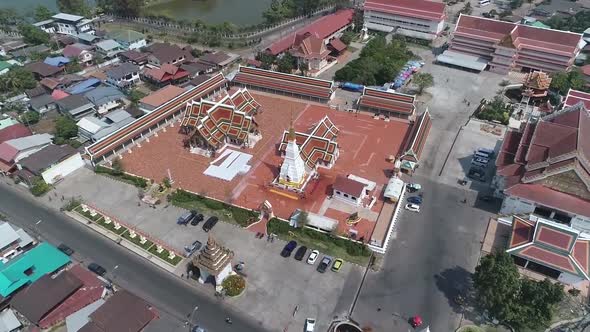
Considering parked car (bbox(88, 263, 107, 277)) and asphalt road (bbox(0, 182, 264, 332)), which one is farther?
parked car (bbox(88, 263, 107, 277))

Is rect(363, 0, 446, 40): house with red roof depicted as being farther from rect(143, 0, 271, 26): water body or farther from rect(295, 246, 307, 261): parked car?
rect(295, 246, 307, 261): parked car

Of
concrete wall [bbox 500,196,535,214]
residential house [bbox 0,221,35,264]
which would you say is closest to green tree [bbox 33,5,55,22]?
residential house [bbox 0,221,35,264]

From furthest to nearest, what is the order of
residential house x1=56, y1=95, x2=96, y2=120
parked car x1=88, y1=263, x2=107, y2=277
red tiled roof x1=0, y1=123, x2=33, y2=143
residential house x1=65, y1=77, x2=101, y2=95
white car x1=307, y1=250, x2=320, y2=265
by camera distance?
residential house x1=65, y1=77, x2=101, y2=95
residential house x1=56, y1=95, x2=96, y2=120
red tiled roof x1=0, y1=123, x2=33, y2=143
white car x1=307, y1=250, x2=320, y2=265
parked car x1=88, y1=263, x2=107, y2=277

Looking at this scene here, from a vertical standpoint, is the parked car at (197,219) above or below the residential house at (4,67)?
below

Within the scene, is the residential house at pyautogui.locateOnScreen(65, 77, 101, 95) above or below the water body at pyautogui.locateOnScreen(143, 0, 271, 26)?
below

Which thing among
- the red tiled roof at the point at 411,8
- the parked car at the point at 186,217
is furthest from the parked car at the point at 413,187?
the red tiled roof at the point at 411,8

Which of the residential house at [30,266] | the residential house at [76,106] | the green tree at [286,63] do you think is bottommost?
the residential house at [30,266]

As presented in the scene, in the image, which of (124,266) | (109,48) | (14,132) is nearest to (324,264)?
(124,266)

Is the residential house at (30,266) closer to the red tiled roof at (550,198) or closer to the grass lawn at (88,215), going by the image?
the grass lawn at (88,215)
